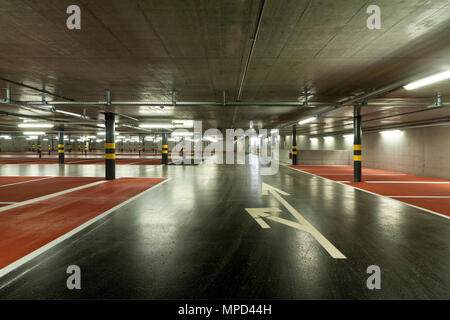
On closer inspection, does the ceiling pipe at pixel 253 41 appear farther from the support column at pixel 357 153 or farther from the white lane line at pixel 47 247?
the support column at pixel 357 153

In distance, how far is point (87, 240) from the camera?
432 centimetres

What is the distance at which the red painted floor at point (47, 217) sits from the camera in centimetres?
407

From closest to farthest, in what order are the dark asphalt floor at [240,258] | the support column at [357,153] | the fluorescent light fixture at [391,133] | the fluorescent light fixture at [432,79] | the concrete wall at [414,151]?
1. the dark asphalt floor at [240,258]
2. the fluorescent light fixture at [432,79]
3. the support column at [357,153]
4. the concrete wall at [414,151]
5. the fluorescent light fixture at [391,133]

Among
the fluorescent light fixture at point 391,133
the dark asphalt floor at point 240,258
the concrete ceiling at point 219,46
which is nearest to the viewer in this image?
the dark asphalt floor at point 240,258

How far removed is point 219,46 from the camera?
5070 millimetres

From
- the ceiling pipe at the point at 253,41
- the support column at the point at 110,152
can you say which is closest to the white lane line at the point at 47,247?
the ceiling pipe at the point at 253,41

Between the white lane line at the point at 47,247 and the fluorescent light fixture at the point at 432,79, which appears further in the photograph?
the fluorescent light fixture at the point at 432,79

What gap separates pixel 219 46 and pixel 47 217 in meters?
6.11

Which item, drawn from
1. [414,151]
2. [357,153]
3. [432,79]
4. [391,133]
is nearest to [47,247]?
[432,79]

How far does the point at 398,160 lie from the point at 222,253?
1892cm

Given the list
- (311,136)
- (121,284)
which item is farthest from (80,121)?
(311,136)

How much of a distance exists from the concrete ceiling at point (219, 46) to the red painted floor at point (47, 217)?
13.4ft

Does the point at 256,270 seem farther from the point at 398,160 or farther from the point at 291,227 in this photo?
the point at 398,160

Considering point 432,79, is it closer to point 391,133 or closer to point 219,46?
point 219,46
